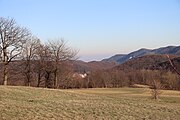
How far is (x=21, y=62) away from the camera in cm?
4066

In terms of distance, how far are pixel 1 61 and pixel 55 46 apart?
11563mm

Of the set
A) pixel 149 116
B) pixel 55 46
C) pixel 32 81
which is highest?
pixel 55 46

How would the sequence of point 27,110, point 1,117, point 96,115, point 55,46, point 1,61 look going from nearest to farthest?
point 1,117, point 27,110, point 96,115, point 1,61, point 55,46

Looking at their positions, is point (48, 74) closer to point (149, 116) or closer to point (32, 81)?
point (32, 81)

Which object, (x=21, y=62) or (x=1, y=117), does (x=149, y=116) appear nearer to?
(x=1, y=117)

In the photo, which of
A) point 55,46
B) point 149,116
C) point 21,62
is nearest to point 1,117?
point 149,116

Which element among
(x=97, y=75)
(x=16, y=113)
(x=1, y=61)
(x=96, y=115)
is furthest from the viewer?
(x=97, y=75)

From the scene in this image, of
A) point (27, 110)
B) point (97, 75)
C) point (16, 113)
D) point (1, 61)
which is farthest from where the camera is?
point (97, 75)

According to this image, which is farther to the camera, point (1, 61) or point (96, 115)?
point (1, 61)

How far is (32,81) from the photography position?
47.5 metres

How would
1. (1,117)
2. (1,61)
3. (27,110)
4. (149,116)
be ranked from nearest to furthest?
(1,117), (27,110), (149,116), (1,61)

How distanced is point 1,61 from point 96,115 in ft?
81.4

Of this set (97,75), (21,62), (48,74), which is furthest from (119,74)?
(21,62)

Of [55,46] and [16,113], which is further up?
[55,46]
